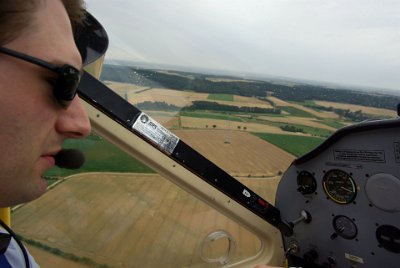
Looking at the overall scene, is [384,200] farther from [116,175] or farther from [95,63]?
[95,63]

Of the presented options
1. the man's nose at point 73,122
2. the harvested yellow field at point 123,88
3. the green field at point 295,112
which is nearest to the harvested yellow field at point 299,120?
the green field at point 295,112

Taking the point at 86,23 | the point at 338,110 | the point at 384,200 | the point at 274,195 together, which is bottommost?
the point at 274,195

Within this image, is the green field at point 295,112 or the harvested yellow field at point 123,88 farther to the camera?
the green field at point 295,112

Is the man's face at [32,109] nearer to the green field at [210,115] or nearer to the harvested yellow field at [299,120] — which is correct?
the green field at [210,115]

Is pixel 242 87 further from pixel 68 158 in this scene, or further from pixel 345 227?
pixel 68 158

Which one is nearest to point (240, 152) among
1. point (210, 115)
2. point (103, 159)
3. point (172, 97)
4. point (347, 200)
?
point (210, 115)

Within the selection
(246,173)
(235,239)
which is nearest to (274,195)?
(246,173)
